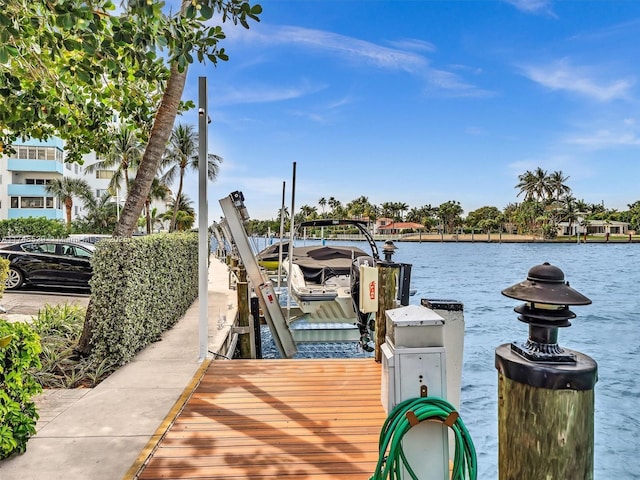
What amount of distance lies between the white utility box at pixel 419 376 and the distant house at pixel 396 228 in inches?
4264

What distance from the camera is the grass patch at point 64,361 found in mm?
4625

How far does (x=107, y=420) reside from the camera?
3.54 metres

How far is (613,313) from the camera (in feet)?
50.8

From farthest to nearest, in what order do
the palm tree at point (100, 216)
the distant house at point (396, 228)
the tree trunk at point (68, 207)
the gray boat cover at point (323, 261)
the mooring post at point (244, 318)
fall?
1. the distant house at point (396, 228)
2. the palm tree at point (100, 216)
3. the tree trunk at point (68, 207)
4. the gray boat cover at point (323, 261)
5. the mooring post at point (244, 318)

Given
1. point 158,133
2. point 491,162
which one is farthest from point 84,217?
point 158,133

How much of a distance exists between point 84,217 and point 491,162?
1583 inches

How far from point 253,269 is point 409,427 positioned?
498 centimetres

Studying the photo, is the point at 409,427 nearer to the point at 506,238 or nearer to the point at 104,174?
the point at 104,174

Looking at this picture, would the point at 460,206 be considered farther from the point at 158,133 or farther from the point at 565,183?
the point at 158,133

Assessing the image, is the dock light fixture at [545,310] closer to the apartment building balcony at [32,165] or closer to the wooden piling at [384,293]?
the wooden piling at [384,293]

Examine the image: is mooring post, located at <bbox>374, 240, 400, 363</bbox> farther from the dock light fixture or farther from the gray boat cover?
the gray boat cover

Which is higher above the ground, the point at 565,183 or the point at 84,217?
the point at 565,183

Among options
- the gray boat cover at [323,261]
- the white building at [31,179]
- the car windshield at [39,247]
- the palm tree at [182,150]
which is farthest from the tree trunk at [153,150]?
the white building at [31,179]

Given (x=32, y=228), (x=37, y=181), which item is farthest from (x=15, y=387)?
(x=37, y=181)
